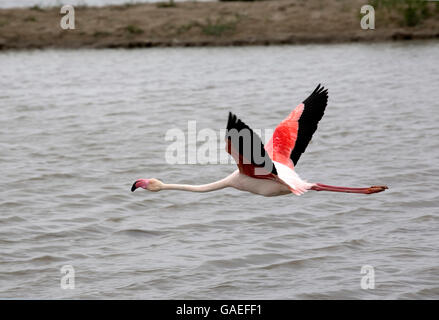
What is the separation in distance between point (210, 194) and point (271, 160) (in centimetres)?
666

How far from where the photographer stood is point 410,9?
36031mm

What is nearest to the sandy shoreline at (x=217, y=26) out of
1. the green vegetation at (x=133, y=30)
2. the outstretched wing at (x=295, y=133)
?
the green vegetation at (x=133, y=30)

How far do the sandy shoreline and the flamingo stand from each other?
85.9ft

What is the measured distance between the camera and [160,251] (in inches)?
477

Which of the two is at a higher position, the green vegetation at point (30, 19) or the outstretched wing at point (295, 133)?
the green vegetation at point (30, 19)

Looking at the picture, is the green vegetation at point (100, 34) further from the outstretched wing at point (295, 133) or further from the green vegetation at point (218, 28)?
the outstretched wing at point (295, 133)

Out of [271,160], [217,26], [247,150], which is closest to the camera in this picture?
[247,150]

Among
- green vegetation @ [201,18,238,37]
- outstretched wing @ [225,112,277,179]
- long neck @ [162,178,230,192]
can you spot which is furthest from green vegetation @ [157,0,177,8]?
outstretched wing @ [225,112,277,179]

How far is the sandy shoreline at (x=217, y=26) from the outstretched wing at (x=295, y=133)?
2605cm

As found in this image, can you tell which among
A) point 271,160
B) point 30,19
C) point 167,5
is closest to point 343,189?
point 271,160

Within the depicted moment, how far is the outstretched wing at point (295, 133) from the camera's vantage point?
9867mm

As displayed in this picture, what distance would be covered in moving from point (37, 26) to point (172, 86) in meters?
12.3

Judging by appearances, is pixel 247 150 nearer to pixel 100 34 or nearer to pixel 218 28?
pixel 218 28
